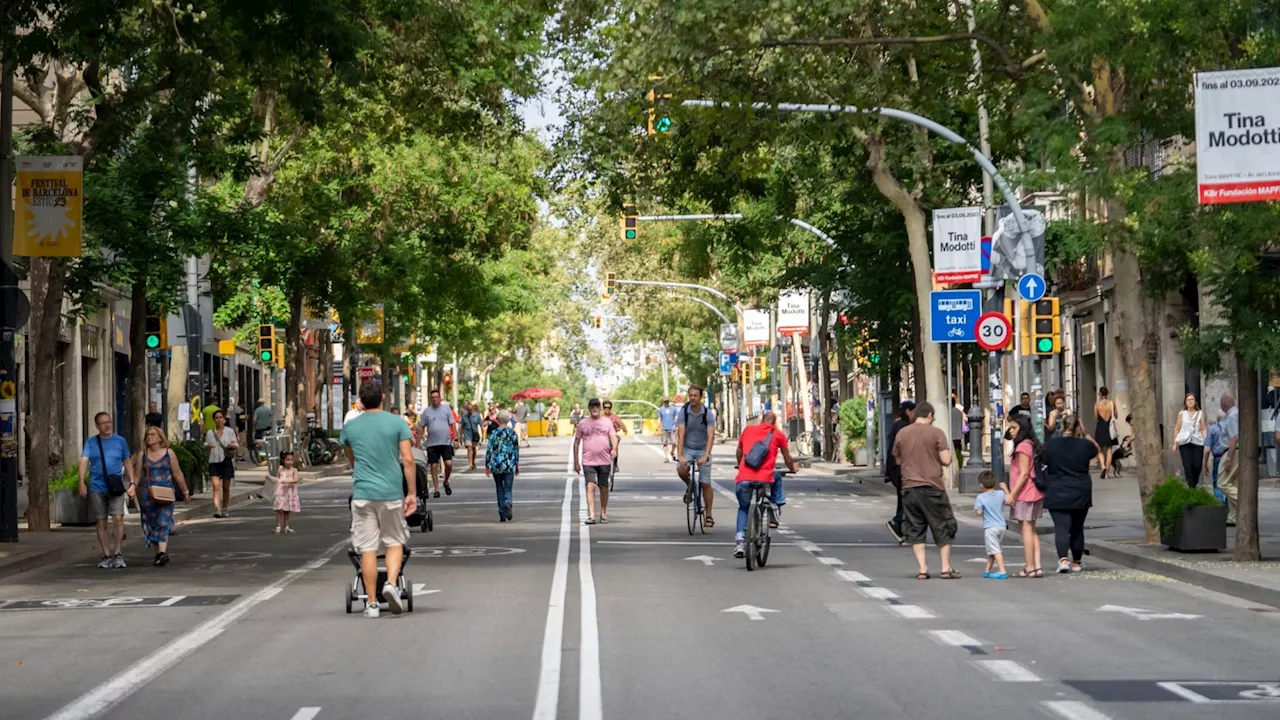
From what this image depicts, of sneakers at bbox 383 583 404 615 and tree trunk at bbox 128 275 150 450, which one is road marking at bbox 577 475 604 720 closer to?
sneakers at bbox 383 583 404 615

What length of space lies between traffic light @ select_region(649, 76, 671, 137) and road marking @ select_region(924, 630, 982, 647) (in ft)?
32.0

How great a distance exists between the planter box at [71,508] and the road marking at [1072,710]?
774 inches

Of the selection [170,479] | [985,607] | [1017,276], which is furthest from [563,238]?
[985,607]

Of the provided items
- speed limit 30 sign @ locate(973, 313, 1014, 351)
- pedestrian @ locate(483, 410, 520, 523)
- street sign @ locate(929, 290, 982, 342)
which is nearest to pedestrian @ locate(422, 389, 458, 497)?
pedestrian @ locate(483, 410, 520, 523)

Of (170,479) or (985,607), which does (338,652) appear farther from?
(170,479)

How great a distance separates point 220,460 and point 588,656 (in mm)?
20783

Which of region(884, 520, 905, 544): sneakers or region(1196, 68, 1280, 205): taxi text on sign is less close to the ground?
region(1196, 68, 1280, 205): taxi text on sign

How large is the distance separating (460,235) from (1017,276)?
20488 millimetres

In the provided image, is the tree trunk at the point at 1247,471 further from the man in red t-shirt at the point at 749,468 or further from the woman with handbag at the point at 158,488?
the woman with handbag at the point at 158,488

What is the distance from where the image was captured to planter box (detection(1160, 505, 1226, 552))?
69.6 feet

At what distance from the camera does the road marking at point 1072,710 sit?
10367 mm

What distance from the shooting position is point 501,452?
29.0m

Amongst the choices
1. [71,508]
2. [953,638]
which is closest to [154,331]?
[71,508]

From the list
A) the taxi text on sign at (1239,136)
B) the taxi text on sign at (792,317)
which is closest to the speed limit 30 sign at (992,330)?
the taxi text on sign at (1239,136)
